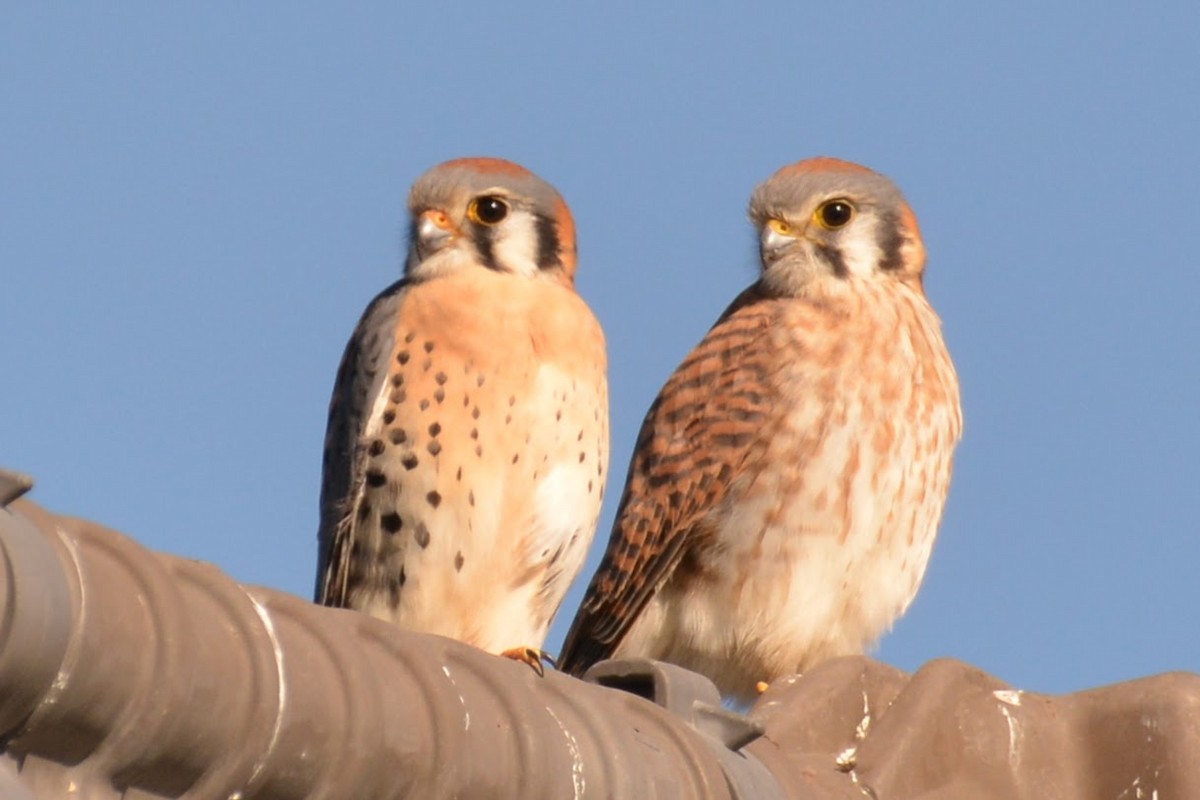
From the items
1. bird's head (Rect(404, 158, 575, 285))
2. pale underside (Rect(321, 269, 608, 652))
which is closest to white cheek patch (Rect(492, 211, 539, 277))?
bird's head (Rect(404, 158, 575, 285))

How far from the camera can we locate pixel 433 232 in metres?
6.30

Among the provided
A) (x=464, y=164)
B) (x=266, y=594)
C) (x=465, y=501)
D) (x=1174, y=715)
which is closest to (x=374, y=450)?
(x=465, y=501)

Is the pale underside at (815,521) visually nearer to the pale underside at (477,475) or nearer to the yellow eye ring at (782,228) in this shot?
the yellow eye ring at (782,228)

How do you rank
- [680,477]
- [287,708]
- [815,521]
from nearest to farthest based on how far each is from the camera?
[287,708]
[815,521]
[680,477]

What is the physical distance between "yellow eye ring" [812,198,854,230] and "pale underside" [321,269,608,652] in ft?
3.84

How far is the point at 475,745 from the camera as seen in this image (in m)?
2.53

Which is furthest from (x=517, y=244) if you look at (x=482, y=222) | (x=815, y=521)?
(x=815, y=521)

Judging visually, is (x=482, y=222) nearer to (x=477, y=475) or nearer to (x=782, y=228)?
(x=477, y=475)

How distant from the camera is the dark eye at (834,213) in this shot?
6.94m

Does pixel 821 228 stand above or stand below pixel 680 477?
above

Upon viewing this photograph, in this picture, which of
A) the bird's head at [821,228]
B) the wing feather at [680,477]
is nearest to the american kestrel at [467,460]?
the wing feather at [680,477]

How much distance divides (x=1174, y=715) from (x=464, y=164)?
313 centimetres

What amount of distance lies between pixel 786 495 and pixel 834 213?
1027 millimetres

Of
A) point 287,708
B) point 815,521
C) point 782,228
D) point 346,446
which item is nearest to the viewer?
point 287,708
